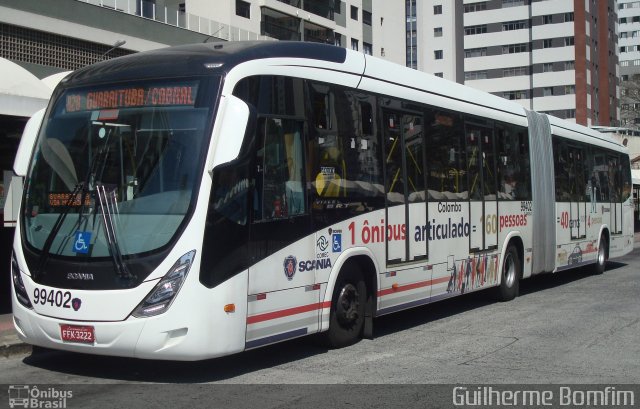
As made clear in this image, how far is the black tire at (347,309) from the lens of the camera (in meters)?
8.90

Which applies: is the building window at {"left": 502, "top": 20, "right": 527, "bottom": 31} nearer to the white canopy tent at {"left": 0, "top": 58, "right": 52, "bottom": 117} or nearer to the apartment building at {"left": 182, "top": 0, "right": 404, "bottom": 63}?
the apartment building at {"left": 182, "top": 0, "right": 404, "bottom": 63}

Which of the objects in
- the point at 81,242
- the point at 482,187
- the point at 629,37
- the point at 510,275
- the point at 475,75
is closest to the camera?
the point at 81,242

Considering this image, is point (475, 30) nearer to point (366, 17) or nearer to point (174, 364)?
point (366, 17)

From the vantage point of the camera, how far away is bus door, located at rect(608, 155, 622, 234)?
1948 cm

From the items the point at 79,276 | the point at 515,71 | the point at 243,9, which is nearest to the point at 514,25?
the point at 515,71

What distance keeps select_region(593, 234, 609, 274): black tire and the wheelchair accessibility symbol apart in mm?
14042

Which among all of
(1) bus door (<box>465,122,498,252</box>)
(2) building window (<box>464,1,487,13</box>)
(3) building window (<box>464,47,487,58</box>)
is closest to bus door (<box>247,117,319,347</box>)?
(1) bus door (<box>465,122,498,252</box>)

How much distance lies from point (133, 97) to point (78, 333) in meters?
2.35

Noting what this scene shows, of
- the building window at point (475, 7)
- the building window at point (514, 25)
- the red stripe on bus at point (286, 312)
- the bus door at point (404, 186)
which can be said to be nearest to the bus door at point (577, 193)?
the bus door at point (404, 186)

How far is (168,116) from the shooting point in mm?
7539

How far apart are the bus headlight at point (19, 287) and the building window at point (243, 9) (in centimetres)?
3970

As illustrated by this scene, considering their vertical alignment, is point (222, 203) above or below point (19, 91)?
below

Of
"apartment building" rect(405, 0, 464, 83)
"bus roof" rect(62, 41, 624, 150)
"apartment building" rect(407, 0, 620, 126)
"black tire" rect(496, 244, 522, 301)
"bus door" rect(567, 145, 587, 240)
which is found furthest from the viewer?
"apartment building" rect(405, 0, 464, 83)

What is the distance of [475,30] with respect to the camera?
94188 mm
